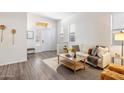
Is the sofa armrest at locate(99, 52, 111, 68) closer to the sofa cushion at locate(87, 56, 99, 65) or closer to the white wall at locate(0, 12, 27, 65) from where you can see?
the sofa cushion at locate(87, 56, 99, 65)

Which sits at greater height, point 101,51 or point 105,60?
point 101,51

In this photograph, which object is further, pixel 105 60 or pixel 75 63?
pixel 75 63

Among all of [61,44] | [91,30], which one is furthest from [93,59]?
[61,44]

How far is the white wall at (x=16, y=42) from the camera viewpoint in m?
2.82

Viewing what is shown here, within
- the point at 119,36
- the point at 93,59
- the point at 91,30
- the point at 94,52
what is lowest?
the point at 93,59

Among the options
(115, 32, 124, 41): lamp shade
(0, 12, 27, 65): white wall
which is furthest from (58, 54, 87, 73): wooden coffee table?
(0, 12, 27, 65): white wall

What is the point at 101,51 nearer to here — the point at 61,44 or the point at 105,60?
the point at 105,60

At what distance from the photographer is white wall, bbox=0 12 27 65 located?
2818 mm

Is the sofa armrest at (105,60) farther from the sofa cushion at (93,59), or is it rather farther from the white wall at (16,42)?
the white wall at (16,42)

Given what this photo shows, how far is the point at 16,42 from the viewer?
10.2ft
